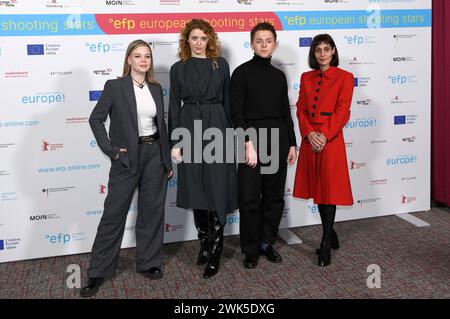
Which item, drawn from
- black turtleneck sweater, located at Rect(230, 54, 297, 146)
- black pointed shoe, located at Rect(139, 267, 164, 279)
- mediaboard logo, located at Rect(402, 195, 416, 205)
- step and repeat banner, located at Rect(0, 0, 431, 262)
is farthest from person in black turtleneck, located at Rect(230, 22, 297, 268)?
mediaboard logo, located at Rect(402, 195, 416, 205)

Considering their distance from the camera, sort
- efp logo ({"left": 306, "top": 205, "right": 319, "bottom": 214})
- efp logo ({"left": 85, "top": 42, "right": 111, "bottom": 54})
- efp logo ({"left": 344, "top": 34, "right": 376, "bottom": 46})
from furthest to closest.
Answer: efp logo ({"left": 306, "top": 205, "right": 319, "bottom": 214}), efp logo ({"left": 344, "top": 34, "right": 376, "bottom": 46}), efp logo ({"left": 85, "top": 42, "right": 111, "bottom": 54})

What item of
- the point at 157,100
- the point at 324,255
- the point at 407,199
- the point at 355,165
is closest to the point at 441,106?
the point at 407,199

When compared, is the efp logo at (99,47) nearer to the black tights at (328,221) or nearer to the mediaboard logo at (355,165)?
the black tights at (328,221)

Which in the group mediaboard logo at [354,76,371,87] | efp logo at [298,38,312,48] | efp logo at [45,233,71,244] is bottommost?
efp logo at [45,233,71,244]

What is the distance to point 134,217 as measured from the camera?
3.91 m

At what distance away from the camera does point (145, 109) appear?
311 cm

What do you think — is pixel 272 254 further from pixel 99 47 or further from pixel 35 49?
pixel 35 49

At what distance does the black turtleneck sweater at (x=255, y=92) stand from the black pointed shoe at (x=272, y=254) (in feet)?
2.70

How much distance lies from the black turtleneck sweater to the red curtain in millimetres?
1805

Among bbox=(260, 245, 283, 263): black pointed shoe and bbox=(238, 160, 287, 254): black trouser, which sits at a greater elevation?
bbox=(238, 160, 287, 254): black trouser

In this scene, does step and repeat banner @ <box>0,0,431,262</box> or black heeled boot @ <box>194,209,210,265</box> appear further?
step and repeat banner @ <box>0,0,431,262</box>

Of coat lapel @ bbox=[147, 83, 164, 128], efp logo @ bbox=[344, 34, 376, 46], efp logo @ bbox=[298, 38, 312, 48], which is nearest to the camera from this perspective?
coat lapel @ bbox=[147, 83, 164, 128]

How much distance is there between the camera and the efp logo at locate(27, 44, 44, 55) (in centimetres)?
352

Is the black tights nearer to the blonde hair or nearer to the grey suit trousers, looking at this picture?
the grey suit trousers
